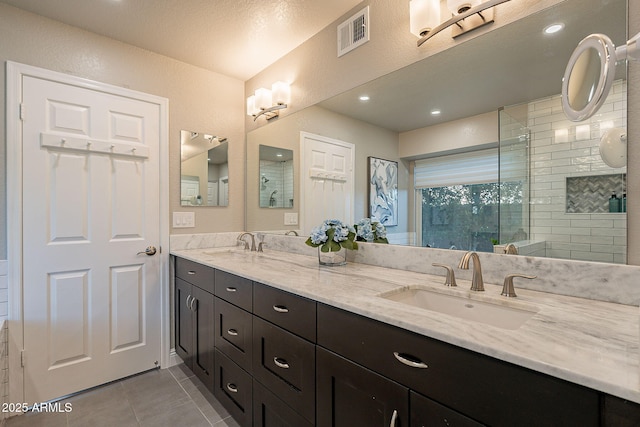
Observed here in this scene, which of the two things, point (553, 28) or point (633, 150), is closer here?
point (633, 150)

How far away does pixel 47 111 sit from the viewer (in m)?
1.92

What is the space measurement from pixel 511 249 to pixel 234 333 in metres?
1.40

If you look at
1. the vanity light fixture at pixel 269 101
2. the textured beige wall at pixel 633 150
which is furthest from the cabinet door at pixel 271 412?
the vanity light fixture at pixel 269 101

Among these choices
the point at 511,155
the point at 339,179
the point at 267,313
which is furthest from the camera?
the point at 339,179

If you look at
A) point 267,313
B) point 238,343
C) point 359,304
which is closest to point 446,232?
point 359,304

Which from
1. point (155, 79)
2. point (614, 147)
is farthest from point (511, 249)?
point (155, 79)

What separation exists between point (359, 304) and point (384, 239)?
77 centimetres

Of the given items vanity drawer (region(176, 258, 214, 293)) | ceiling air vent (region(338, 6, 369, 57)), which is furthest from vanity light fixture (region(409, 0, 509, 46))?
vanity drawer (region(176, 258, 214, 293))

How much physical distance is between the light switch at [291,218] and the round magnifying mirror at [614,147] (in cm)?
177

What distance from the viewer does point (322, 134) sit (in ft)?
7.00

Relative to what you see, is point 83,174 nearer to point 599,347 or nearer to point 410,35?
point 410,35

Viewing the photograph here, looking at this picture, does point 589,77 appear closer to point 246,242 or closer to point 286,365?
point 286,365

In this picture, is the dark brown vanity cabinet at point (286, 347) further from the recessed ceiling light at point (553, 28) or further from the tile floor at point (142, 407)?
the recessed ceiling light at point (553, 28)

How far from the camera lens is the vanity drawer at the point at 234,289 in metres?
1.53
